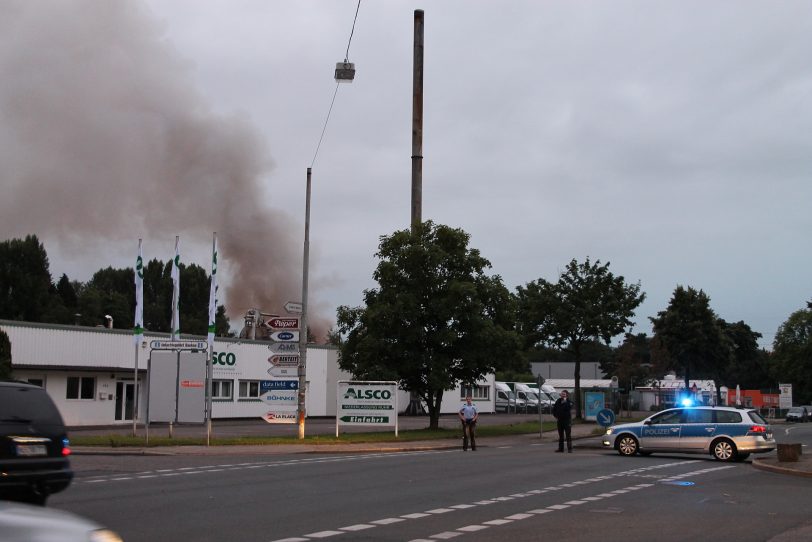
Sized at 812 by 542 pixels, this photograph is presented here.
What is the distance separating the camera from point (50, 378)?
128ft

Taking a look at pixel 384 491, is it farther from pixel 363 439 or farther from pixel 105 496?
pixel 363 439

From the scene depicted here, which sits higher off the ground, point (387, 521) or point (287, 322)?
point (287, 322)

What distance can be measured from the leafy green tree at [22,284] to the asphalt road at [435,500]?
2575 inches

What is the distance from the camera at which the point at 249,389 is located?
49.0m

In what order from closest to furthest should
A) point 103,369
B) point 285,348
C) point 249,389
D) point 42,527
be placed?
point 42,527
point 285,348
point 103,369
point 249,389

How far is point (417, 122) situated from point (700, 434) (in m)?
22.8

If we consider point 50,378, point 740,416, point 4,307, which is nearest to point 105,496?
point 740,416

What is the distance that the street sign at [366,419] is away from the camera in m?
31.7

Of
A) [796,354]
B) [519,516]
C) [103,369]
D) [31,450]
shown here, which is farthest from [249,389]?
[796,354]

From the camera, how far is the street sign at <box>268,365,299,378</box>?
28906 millimetres

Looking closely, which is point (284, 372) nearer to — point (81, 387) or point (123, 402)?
point (81, 387)

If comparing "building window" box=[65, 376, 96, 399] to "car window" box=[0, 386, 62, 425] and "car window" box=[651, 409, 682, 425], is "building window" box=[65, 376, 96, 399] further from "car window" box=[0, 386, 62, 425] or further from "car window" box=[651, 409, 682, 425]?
"car window" box=[0, 386, 62, 425]

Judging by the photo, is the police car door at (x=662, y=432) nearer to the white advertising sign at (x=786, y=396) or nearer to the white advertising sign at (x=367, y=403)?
the white advertising sign at (x=367, y=403)

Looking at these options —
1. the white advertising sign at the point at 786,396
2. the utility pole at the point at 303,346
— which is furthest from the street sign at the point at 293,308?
the white advertising sign at the point at 786,396
